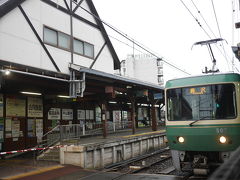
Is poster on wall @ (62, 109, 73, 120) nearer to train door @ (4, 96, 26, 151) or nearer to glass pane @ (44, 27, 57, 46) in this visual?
train door @ (4, 96, 26, 151)

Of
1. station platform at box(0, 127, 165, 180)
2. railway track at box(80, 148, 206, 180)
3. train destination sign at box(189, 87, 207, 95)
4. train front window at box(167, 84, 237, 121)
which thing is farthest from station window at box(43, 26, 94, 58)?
train destination sign at box(189, 87, 207, 95)

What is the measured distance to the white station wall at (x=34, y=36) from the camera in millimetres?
10359

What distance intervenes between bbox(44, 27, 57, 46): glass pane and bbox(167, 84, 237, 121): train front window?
7.14 m

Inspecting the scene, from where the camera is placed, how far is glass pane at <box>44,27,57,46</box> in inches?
487

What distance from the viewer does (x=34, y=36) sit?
38.1ft

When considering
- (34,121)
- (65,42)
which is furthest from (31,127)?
(65,42)

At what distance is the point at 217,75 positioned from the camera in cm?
756

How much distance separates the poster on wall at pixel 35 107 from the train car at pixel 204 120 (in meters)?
8.95

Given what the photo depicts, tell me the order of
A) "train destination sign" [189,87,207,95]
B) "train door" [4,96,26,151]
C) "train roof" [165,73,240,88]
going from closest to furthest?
1. "train roof" [165,73,240,88]
2. "train destination sign" [189,87,207,95]
3. "train door" [4,96,26,151]

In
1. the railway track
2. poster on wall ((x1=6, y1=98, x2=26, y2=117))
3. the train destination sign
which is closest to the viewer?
the train destination sign

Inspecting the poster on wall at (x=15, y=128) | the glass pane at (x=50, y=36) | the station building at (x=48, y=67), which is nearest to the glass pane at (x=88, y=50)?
the station building at (x=48, y=67)

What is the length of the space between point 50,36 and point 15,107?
13.6ft

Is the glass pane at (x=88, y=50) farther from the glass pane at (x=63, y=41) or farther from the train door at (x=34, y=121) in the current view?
the train door at (x=34, y=121)

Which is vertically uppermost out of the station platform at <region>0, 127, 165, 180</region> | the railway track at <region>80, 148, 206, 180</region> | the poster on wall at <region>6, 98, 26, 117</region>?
the poster on wall at <region>6, 98, 26, 117</region>
